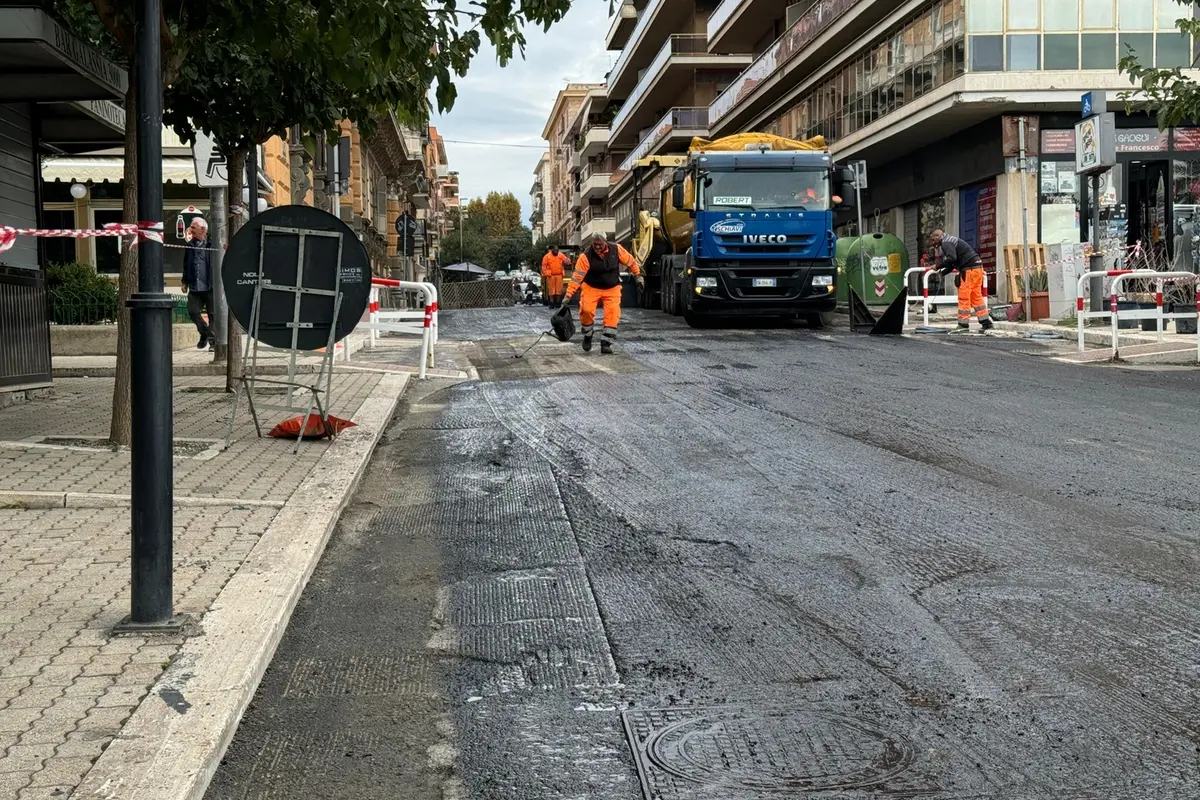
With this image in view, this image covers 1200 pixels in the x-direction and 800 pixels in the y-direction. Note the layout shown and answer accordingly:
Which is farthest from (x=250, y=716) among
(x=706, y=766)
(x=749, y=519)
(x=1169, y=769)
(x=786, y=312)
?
(x=786, y=312)

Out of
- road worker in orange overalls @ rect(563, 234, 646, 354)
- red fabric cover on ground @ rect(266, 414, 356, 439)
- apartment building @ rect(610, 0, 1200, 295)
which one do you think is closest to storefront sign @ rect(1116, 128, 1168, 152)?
apartment building @ rect(610, 0, 1200, 295)

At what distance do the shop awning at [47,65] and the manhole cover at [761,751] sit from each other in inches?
290

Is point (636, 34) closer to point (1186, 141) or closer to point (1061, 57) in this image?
point (1061, 57)

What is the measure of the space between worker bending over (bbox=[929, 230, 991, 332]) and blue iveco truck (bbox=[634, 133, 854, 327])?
199cm

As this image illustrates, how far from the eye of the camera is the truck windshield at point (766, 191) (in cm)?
2280

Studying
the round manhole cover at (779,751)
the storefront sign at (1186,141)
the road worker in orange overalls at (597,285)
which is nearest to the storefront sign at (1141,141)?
the storefront sign at (1186,141)

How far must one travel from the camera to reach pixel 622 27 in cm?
8144

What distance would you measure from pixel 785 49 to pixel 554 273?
39.0 feet

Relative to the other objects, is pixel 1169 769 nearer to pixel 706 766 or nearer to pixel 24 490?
pixel 706 766

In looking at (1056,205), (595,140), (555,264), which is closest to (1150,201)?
(1056,205)

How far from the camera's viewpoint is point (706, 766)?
3.42 meters

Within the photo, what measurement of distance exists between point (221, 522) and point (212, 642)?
2088mm

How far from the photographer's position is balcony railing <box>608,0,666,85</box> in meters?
66.4

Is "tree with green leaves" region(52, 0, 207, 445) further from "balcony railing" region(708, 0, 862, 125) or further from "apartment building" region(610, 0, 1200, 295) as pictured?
"balcony railing" region(708, 0, 862, 125)
